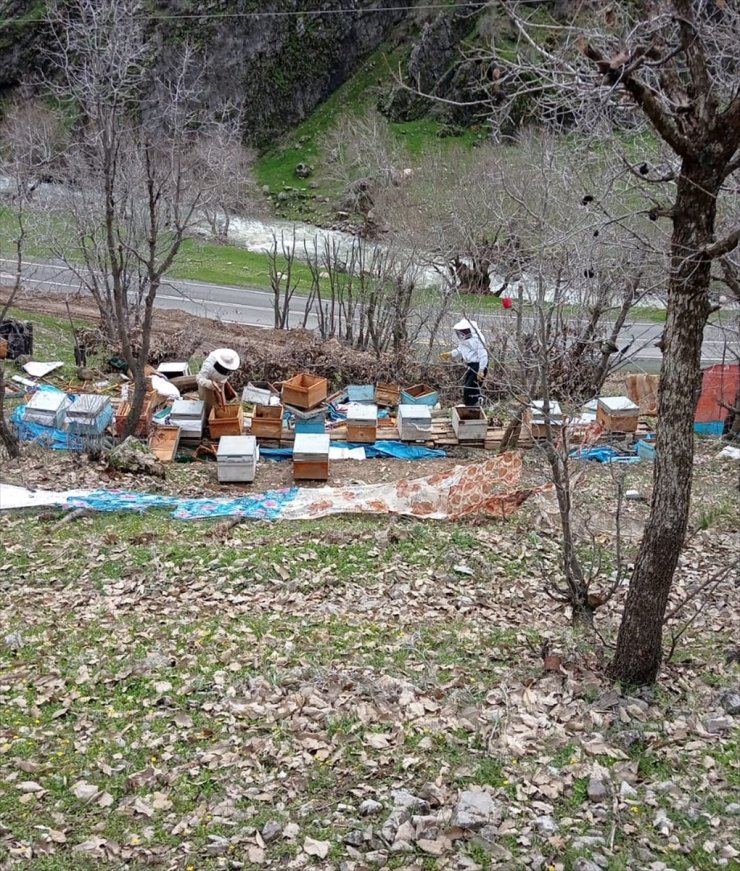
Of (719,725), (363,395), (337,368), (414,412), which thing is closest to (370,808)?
(719,725)

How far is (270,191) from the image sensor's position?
138 ft

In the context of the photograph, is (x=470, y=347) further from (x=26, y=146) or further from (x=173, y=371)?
(x=26, y=146)

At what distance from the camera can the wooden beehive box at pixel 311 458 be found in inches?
473

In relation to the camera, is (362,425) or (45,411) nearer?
(45,411)

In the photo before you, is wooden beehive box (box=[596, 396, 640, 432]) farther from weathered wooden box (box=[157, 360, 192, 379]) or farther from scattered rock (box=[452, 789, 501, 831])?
scattered rock (box=[452, 789, 501, 831])

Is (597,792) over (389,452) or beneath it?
beneath

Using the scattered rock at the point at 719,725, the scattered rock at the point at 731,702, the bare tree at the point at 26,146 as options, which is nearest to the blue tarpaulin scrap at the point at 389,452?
the bare tree at the point at 26,146

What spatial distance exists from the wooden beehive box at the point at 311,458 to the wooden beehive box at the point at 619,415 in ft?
16.9

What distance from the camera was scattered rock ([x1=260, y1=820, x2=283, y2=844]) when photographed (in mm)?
4676

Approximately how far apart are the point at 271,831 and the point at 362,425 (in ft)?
30.6

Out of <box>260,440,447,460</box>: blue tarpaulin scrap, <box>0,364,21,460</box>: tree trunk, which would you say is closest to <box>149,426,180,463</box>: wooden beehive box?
<box>260,440,447,460</box>: blue tarpaulin scrap

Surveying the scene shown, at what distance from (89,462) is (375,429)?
14.8 feet

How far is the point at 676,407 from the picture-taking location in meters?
5.15

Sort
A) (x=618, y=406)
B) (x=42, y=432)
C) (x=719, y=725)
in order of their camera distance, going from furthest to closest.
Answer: (x=618, y=406) < (x=42, y=432) < (x=719, y=725)
